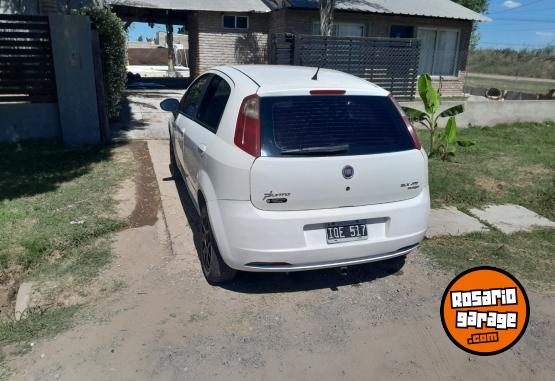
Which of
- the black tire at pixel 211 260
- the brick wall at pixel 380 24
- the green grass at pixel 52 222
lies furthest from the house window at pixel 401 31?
the black tire at pixel 211 260

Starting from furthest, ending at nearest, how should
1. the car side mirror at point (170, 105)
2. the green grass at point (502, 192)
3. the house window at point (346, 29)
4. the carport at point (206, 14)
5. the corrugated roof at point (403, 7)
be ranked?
the house window at point (346, 29)
the carport at point (206, 14)
the corrugated roof at point (403, 7)
the car side mirror at point (170, 105)
the green grass at point (502, 192)

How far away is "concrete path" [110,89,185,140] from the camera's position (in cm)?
902

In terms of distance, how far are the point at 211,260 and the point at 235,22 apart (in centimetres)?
1559

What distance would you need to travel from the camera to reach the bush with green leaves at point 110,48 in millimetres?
8180

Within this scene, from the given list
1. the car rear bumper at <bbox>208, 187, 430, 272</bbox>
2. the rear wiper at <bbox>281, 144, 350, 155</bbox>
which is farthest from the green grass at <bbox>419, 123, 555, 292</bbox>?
the rear wiper at <bbox>281, 144, 350, 155</bbox>

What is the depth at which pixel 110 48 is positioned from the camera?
28.2ft

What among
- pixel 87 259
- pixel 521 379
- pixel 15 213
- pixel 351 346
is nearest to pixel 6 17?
pixel 15 213

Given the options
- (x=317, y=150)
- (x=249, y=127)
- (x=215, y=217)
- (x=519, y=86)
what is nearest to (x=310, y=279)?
(x=215, y=217)

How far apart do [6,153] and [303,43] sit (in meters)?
7.37

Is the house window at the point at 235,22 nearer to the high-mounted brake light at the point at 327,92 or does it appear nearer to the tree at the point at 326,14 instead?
the tree at the point at 326,14

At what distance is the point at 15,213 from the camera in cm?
488

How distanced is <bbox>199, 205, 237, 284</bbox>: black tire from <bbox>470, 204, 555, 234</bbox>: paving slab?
3346 millimetres

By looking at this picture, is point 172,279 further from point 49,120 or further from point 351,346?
point 49,120

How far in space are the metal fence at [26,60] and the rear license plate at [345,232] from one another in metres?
6.57
